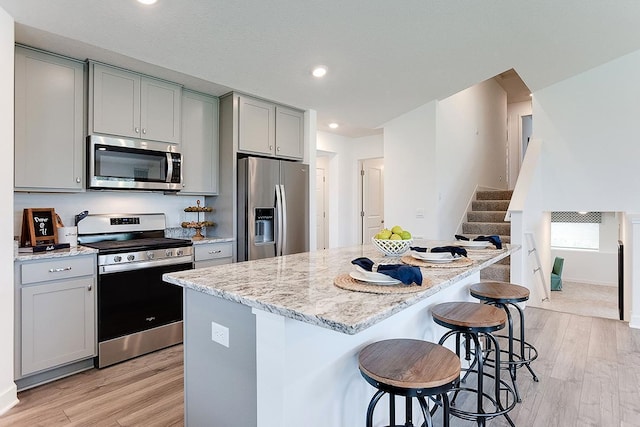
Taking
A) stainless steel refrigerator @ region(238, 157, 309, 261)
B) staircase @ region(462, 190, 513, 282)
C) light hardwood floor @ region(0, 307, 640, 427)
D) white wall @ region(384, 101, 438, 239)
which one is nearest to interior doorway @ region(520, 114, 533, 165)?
staircase @ region(462, 190, 513, 282)

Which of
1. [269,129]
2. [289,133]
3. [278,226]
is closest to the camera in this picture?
[278,226]

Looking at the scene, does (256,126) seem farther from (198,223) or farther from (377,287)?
(377,287)

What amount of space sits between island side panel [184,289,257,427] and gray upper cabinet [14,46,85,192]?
1.88 meters

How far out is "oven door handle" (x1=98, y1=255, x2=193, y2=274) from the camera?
104 inches

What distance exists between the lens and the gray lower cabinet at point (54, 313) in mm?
2309

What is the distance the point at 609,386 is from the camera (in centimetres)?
237

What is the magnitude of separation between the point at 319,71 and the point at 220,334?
268cm

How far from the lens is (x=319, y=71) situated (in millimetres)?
3346

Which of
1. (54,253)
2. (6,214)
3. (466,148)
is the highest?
(466,148)

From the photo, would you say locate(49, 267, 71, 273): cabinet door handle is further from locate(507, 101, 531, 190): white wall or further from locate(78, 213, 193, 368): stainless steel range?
locate(507, 101, 531, 190): white wall

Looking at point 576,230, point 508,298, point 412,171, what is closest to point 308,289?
point 508,298

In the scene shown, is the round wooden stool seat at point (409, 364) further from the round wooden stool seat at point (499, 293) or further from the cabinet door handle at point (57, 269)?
the cabinet door handle at point (57, 269)

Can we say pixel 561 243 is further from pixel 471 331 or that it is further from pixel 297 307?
pixel 297 307

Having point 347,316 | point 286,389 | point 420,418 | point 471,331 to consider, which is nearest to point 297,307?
point 347,316
